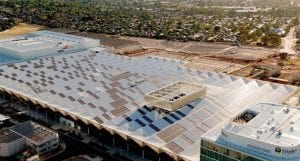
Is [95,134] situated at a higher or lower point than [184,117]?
lower

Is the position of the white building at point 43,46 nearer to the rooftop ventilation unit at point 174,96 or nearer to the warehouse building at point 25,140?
the warehouse building at point 25,140

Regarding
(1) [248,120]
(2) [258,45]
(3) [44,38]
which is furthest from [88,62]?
(2) [258,45]

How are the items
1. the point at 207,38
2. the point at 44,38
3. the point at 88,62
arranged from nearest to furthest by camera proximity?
the point at 88,62, the point at 44,38, the point at 207,38

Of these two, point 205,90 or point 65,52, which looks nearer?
point 205,90

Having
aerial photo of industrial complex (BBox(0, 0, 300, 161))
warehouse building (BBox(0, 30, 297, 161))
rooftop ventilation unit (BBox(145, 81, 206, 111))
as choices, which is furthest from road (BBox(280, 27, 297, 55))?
rooftop ventilation unit (BBox(145, 81, 206, 111))

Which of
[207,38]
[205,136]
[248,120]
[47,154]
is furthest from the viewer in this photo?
[207,38]

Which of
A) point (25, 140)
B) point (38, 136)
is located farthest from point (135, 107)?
point (25, 140)

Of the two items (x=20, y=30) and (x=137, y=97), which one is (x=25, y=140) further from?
(x=20, y=30)

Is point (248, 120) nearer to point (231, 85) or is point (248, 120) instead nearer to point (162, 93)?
point (162, 93)
